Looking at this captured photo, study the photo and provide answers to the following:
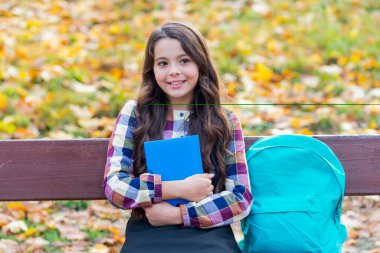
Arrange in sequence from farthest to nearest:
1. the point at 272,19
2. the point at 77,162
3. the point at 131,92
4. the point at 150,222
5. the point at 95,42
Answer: the point at 272,19
the point at 95,42
the point at 131,92
the point at 77,162
the point at 150,222

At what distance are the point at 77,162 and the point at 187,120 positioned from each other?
19.7 inches

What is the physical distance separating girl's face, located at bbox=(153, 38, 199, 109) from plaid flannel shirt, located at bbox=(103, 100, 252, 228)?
0.18 metres

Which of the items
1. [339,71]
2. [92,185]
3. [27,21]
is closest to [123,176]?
[92,185]

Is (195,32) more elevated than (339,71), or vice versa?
(195,32)

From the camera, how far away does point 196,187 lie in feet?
8.29

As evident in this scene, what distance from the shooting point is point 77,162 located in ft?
9.46

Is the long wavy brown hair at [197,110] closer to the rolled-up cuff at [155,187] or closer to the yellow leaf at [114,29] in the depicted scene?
the rolled-up cuff at [155,187]

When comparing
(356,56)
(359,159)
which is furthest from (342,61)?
(359,159)

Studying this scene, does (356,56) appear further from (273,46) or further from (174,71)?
(174,71)

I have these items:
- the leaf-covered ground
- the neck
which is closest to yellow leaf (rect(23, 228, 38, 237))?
the leaf-covered ground

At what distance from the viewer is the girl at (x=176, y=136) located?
2.50 m

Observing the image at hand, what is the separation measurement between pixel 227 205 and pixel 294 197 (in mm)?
260

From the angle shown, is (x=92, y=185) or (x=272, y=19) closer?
(x=92, y=185)

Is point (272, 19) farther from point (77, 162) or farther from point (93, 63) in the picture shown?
point (77, 162)
